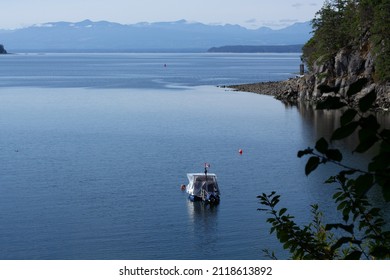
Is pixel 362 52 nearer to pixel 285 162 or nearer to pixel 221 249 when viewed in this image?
pixel 285 162

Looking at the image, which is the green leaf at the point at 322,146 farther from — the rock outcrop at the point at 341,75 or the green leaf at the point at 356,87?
the rock outcrop at the point at 341,75

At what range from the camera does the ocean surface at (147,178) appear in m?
37.2

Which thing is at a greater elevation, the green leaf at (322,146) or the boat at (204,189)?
the green leaf at (322,146)

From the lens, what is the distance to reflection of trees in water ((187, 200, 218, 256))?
36.7 m

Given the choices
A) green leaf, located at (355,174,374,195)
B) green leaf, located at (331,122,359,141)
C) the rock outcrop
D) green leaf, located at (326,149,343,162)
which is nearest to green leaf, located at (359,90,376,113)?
green leaf, located at (331,122,359,141)

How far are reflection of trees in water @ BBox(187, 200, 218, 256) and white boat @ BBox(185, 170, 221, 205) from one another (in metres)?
0.48

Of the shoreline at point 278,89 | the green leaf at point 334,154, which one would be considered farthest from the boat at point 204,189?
the shoreline at point 278,89

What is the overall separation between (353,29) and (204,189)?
61.1 metres

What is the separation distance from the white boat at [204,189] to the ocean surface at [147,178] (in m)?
0.59

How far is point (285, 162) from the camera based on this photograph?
58719mm

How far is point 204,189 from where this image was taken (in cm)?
4712

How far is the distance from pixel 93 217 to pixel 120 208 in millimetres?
2147

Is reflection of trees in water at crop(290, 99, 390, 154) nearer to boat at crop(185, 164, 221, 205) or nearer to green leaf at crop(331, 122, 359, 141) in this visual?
boat at crop(185, 164, 221, 205)
